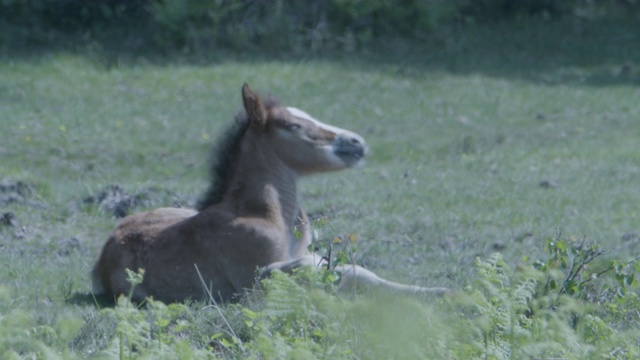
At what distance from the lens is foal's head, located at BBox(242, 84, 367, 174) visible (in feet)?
27.2

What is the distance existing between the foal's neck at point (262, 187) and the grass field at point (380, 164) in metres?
1.13

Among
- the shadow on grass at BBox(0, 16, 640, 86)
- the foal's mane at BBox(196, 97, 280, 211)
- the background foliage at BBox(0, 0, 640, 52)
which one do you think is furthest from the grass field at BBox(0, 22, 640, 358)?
the foal's mane at BBox(196, 97, 280, 211)

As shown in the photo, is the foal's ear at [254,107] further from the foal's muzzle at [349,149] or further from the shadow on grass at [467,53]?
the shadow on grass at [467,53]

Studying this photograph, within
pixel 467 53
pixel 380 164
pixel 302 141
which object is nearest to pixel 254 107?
pixel 302 141

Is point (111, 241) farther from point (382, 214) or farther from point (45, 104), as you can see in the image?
point (45, 104)

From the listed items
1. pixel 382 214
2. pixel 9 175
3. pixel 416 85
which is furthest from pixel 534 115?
pixel 9 175

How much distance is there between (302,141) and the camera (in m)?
8.32

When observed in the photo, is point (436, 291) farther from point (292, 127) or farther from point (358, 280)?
point (292, 127)

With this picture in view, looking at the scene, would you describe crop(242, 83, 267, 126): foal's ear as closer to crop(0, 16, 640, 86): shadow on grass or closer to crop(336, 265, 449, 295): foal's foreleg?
crop(336, 265, 449, 295): foal's foreleg

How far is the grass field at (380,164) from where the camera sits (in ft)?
17.9

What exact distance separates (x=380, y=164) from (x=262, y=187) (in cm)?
725

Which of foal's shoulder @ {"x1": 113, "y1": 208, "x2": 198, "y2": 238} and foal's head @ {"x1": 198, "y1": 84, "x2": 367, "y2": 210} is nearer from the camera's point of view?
foal's shoulder @ {"x1": 113, "y1": 208, "x2": 198, "y2": 238}

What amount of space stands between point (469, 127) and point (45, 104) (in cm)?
653

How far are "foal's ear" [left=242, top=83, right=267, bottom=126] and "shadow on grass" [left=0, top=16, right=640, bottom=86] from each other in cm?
1352
